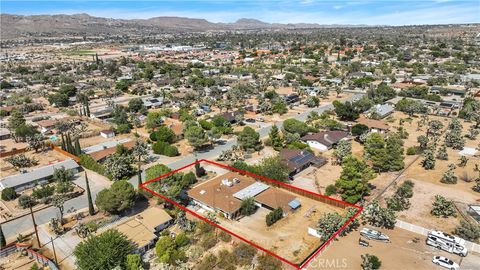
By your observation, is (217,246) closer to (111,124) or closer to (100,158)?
(100,158)

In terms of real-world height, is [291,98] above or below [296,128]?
below

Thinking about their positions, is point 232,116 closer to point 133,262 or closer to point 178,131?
point 178,131

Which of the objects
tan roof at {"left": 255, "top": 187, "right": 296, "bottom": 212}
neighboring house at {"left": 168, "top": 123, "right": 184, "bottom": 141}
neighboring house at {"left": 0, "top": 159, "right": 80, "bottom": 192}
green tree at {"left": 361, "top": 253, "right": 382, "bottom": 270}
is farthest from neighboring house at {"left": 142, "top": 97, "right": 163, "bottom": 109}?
green tree at {"left": 361, "top": 253, "right": 382, "bottom": 270}

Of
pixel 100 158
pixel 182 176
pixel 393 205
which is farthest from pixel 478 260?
pixel 100 158

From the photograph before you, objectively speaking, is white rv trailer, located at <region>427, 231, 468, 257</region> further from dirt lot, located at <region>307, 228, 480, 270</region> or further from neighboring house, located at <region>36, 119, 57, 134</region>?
neighboring house, located at <region>36, 119, 57, 134</region>

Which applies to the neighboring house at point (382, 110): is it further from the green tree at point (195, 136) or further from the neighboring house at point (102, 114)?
the neighboring house at point (102, 114)

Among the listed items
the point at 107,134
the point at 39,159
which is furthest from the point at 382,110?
the point at 39,159
